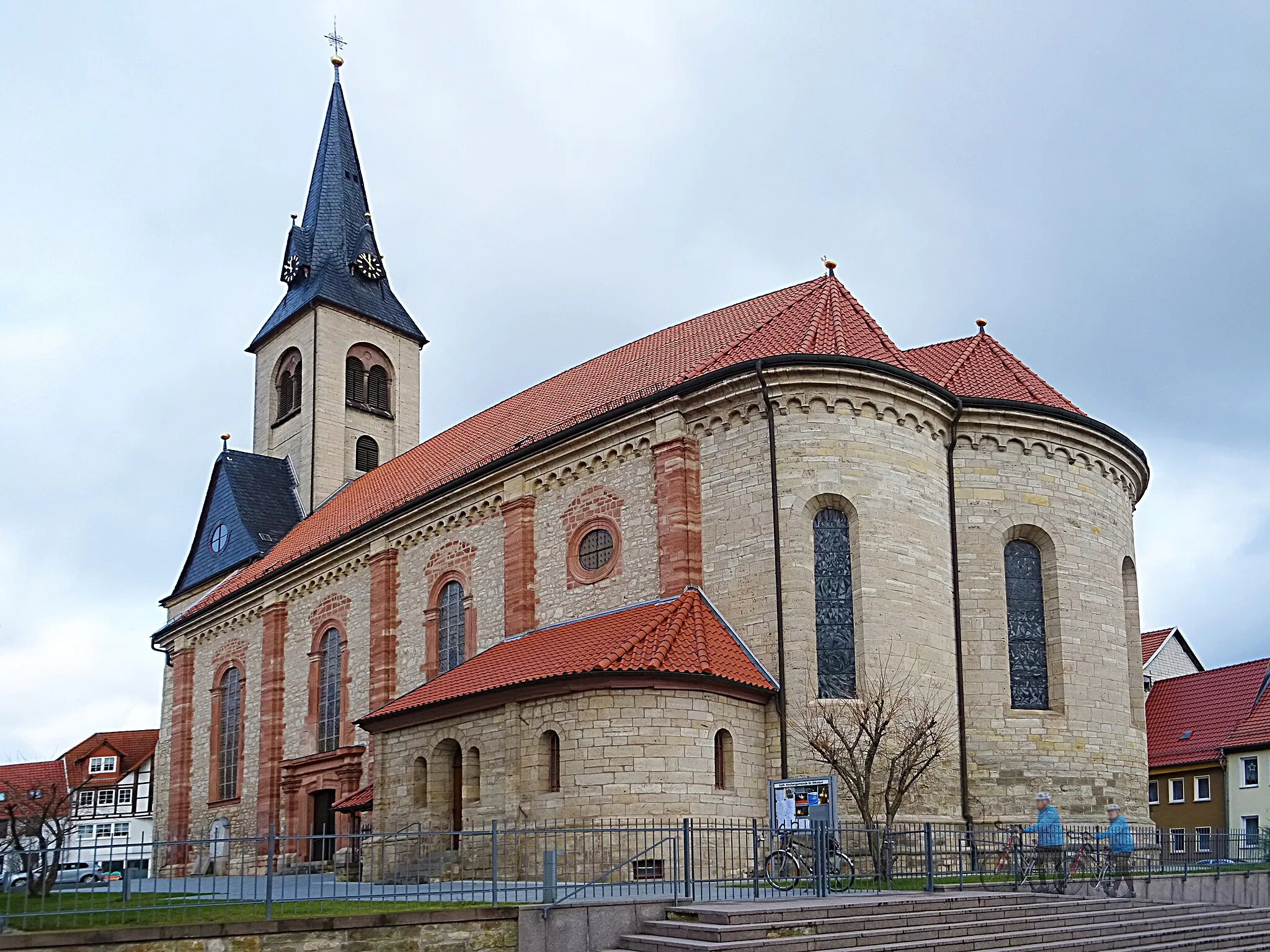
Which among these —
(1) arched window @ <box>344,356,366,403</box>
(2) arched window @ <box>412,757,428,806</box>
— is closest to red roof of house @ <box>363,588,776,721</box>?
(2) arched window @ <box>412,757,428,806</box>

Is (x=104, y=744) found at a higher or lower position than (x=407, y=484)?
lower

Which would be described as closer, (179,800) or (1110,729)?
(1110,729)

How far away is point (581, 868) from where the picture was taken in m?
20.7

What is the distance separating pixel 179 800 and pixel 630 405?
27.6 m

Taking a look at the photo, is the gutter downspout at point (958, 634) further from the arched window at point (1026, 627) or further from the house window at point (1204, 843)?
the house window at point (1204, 843)

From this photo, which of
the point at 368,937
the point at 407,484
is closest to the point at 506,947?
the point at 368,937

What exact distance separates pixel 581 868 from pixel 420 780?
6.19m

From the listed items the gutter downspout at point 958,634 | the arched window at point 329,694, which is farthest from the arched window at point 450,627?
the gutter downspout at point 958,634

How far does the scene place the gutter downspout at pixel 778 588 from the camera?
22.5 meters

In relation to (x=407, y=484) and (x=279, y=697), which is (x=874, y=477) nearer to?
(x=407, y=484)

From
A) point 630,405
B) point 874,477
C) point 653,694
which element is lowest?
point 653,694

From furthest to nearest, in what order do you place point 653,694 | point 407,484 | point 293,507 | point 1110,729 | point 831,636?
1. point 293,507
2. point 407,484
3. point 1110,729
4. point 831,636
5. point 653,694

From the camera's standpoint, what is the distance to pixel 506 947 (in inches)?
558

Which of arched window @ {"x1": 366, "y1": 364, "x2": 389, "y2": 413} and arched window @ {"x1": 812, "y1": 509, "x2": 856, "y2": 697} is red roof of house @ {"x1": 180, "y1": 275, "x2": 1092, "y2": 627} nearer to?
arched window @ {"x1": 812, "y1": 509, "x2": 856, "y2": 697}
